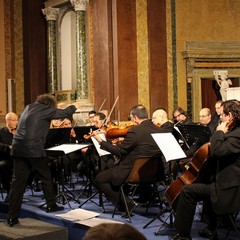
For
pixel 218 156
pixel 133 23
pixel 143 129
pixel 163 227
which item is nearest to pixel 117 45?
pixel 133 23

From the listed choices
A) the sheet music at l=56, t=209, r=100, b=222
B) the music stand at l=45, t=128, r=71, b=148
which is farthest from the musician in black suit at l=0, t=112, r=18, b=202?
the sheet music at l=56, t=209, r=100, b=222

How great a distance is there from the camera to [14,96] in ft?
47.5

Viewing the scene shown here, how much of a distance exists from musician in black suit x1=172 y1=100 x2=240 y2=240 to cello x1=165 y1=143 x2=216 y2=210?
89mm

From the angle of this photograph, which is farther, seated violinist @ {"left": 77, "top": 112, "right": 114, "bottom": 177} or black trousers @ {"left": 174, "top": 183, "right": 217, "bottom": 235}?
seated violinist @ {"left": 77, "top": 112, "right": 114, "bottom": 177}

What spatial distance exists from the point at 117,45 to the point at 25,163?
5.90 m

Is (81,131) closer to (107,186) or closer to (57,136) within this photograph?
(57,136)

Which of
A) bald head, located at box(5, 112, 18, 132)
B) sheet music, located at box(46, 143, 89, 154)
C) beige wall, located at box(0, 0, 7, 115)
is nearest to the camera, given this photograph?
sheet music, located at box(46, 143, 89, 154)

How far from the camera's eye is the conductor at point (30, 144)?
238 inches

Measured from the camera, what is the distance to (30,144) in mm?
6184

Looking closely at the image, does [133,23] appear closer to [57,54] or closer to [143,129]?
[57,54]

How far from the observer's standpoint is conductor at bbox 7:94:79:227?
6034 millimetres

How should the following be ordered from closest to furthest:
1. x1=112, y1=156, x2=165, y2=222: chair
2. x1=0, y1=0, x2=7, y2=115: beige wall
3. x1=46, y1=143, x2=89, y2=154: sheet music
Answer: x1=112, y1=156, x2=165, y2=222: chair
x1=46, y1=143, x2=89, y2=154: sheet music
x1=0, y1=0, x2=7, y2=115: beige wall

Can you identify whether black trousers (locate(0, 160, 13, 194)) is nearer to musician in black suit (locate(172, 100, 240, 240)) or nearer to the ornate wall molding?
musician in black suit (locate(172, 100, 240, 240))

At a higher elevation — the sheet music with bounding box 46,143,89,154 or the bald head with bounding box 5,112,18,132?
the bald head with bounding box 5,112,18,132
